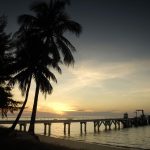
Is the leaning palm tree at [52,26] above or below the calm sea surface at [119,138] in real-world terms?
above

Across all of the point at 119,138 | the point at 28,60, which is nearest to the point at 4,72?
the point at 28,60

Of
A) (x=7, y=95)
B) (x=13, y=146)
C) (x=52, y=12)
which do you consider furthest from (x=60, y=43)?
(x=13, y=146)

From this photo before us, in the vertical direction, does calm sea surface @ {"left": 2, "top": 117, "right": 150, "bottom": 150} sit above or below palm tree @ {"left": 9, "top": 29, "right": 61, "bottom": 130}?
below

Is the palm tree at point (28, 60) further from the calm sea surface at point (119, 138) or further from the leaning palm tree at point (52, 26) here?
the calm sea surface at point (119, 138)

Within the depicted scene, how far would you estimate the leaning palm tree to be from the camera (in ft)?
80.5

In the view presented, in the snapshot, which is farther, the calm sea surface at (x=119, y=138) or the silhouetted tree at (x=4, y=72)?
the calm sea surface at (x=119, y=138)

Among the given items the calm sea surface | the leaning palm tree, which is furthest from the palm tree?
the calm sea surface

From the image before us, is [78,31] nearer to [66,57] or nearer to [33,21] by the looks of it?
[66,57]

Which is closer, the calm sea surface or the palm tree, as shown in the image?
the palm tree

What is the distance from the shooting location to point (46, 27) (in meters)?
24.9

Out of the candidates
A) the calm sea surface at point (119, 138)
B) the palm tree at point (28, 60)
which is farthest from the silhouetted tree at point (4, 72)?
the calm sea surface at point (119, 138)

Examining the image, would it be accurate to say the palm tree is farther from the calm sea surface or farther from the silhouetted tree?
the calm sea surface

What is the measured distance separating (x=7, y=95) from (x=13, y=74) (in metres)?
2.19

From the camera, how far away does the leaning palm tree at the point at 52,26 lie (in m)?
24.5
